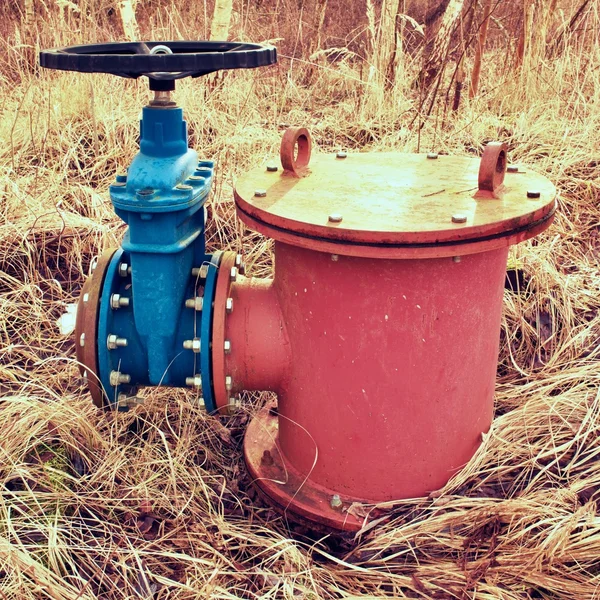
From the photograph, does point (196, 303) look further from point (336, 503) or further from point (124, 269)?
point (336, 503)

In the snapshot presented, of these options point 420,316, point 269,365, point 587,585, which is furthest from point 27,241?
point 587,585

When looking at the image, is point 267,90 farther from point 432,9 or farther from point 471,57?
point 432,9

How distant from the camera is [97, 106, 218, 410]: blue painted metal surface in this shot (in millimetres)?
1468

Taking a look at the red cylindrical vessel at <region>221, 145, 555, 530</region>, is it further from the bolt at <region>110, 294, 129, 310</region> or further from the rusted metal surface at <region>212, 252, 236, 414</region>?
the bolt at <region>110, 294, 129, 310</region>

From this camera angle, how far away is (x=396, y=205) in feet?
4.80

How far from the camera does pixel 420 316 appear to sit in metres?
1.46

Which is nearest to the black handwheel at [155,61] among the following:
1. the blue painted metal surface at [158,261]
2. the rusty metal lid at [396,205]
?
the blue painted metal surface at [158,261]

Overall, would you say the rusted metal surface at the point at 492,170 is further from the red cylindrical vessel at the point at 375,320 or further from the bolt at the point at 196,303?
the bolt at the point at 196,303

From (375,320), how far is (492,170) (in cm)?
39

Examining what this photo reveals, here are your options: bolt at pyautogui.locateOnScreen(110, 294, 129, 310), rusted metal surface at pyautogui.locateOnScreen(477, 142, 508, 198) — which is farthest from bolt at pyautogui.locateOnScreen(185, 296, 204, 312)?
rusted metal surface at pyautogui.locateOnScreen(477, 142, 508, 198)

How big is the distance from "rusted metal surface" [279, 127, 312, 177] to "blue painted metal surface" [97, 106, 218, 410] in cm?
19

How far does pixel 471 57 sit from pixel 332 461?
358 cm

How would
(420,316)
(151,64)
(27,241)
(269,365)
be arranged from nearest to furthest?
(151,64), (420,316), (269,365), (27,241)

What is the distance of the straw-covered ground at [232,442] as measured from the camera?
1529 millimetres
